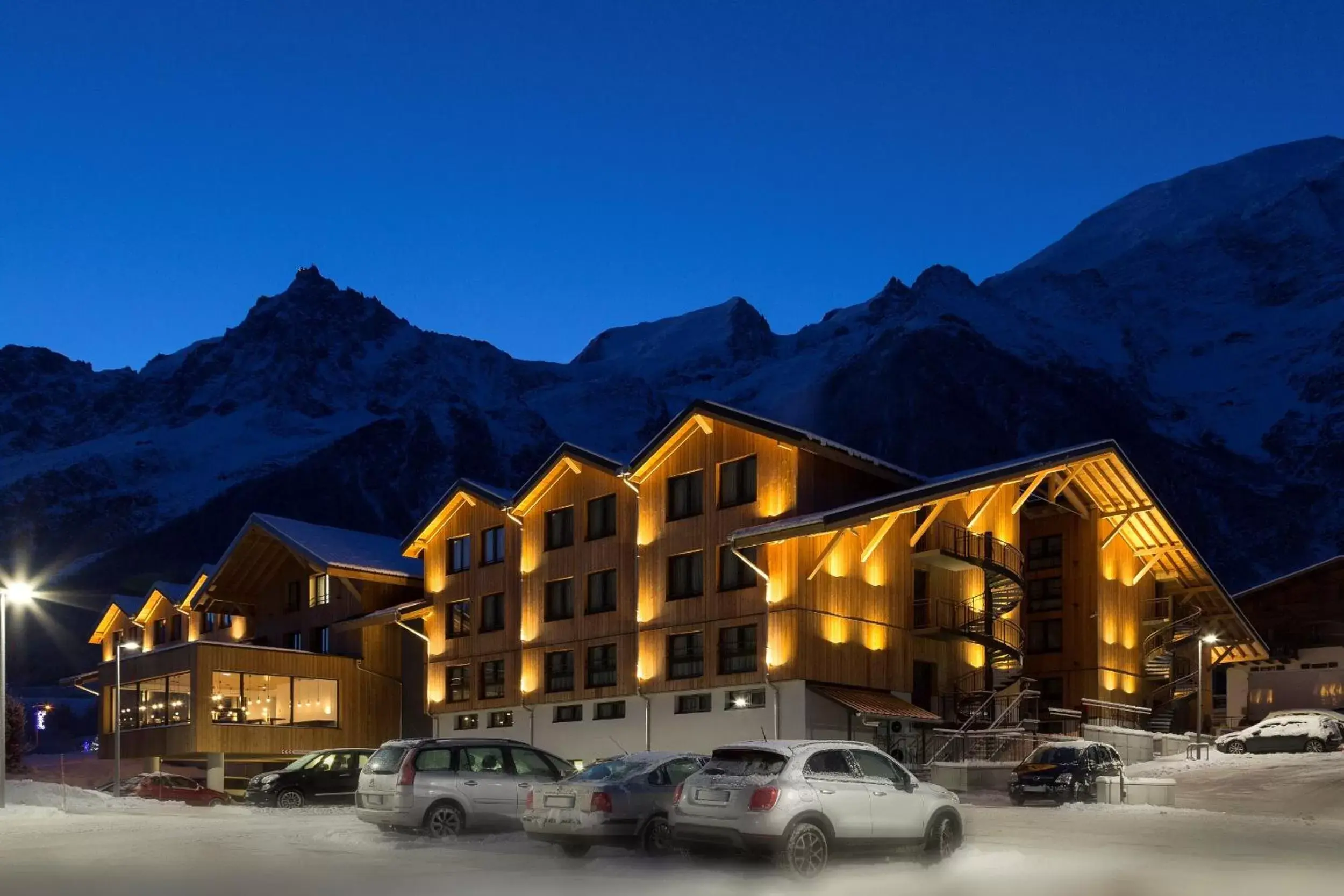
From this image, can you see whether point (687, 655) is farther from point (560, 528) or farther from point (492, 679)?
point (492, 679)

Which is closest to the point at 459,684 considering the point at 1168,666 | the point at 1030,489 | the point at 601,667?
the point at 601,667

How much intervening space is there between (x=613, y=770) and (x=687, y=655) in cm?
2327

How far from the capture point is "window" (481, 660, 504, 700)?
5322cm

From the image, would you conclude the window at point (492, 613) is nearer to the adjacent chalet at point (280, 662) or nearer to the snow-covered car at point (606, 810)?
the adjacent chalet at point (280, 662)

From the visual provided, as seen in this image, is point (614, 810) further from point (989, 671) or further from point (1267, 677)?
point (1267, 677)

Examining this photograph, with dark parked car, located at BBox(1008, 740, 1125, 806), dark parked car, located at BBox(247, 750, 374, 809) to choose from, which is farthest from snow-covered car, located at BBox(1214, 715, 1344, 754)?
dark parked car, located at BBox(247, 750, 374, 809)

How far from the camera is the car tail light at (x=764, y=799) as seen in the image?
1881 centimetres

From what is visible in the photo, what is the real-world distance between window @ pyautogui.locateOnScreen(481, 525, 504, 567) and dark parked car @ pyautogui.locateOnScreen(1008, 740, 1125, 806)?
23315 mm

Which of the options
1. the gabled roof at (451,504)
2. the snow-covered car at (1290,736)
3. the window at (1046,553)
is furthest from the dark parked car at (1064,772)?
the gabled roof at (451,504)

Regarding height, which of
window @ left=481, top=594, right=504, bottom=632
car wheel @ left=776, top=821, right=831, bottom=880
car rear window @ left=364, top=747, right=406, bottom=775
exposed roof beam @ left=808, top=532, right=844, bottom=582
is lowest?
car wheel @ left=776, top=821, right=831, bottom=880

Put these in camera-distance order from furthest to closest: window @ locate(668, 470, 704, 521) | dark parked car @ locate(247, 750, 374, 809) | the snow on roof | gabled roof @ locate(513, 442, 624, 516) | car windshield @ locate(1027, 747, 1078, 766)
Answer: the snow on roof, gabled roof @ locate(513, 442, 624, 516), window @ locate(668, 470, 704, 521), dark parked car @ locate(247, 750, 374, 809), car windshield @ locate(1027, 747, 1078, 766)

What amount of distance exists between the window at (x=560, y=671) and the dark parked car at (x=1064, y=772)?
18.1 meters

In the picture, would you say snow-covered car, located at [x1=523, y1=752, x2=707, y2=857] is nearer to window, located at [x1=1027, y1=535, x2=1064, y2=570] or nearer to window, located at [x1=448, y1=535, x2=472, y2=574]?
window, located at [x1=448, y1=535, x2=472, y2=574]

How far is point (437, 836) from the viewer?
81.4 ft
